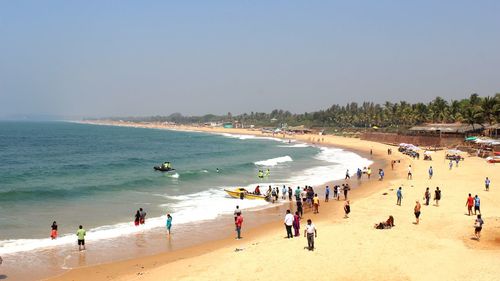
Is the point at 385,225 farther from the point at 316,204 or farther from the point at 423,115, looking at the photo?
the point at 423,115


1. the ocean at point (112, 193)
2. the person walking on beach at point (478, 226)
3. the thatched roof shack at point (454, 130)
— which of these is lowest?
the ocean at point (112, 193)

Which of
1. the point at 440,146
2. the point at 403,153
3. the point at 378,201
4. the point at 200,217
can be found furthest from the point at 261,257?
the point at 440,146

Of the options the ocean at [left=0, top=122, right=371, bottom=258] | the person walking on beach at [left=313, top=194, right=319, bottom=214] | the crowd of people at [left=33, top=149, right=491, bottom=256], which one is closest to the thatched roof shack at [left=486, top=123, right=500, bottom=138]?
the ocean at [left=0, top=122, right=371, bottom=258]

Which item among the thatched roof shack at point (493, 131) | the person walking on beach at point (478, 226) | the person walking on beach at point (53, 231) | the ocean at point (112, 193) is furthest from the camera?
the thatched roof shack at point (493, 131)

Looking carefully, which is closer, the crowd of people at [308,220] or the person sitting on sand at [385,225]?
the crowd of people at [308,220]

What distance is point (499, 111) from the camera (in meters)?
57.2

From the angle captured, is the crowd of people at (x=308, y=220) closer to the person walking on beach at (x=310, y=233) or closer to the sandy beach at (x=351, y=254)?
the person walking on beach at (x=310, y=233)

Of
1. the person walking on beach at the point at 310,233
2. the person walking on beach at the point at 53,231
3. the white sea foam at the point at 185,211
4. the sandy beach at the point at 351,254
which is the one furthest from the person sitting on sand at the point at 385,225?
the person walking on beach at the point at 53,231

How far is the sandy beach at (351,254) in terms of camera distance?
12.5 m

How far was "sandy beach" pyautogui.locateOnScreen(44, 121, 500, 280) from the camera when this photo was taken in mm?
12547

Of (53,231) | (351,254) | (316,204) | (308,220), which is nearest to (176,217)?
(53,231)

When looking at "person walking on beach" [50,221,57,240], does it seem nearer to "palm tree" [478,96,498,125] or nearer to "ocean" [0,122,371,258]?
"ocean" [0,122,371,258]

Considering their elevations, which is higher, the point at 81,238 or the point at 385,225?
the point at 385,225

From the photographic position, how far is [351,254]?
14.1 m
